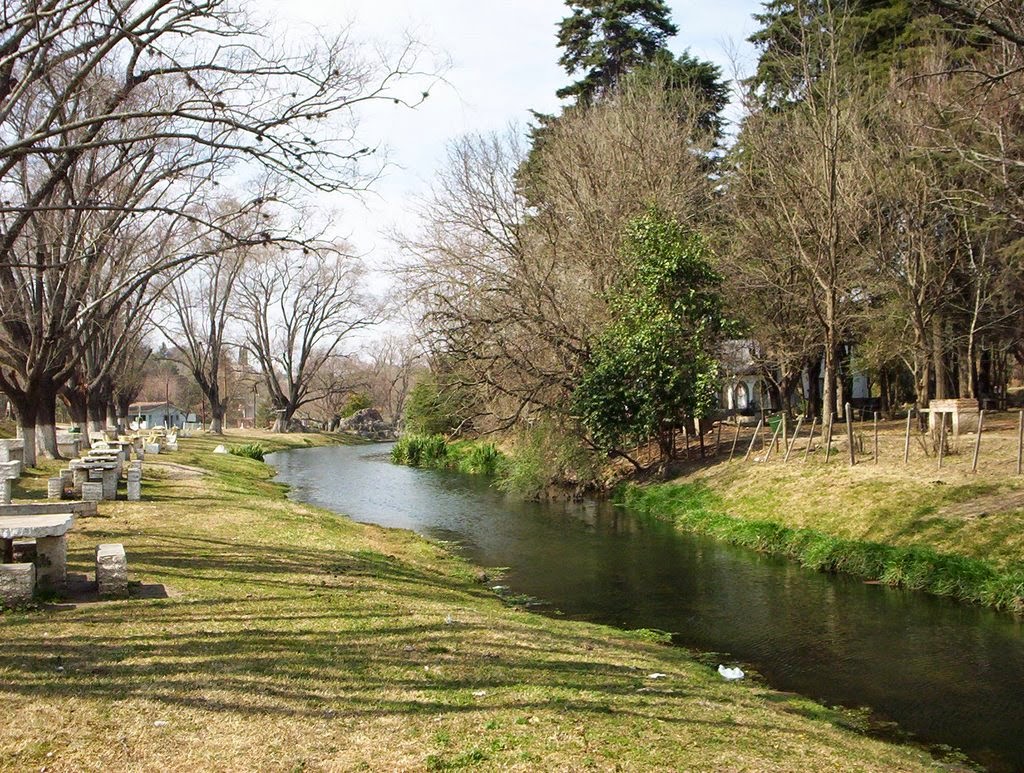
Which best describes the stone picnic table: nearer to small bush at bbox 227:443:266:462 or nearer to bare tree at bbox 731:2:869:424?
bare tree at bbox 731:2:869:424

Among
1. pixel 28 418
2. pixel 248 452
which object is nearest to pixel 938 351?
pixel 28 418

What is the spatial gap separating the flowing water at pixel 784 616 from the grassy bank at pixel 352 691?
1077mm

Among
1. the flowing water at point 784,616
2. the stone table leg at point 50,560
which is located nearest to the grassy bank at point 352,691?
the stone table leg at point 50,560

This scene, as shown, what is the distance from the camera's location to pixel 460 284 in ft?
96.2

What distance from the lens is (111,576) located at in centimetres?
914

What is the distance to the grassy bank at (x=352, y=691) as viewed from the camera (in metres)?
5.68

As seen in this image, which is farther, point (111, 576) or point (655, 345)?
point (655, 345)

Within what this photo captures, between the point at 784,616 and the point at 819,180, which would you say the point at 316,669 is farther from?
the point at 819,180

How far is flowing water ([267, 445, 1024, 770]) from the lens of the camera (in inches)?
372

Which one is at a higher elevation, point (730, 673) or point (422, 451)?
point (422, 451)

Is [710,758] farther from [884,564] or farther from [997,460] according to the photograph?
[997,460]

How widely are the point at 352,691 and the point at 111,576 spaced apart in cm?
379

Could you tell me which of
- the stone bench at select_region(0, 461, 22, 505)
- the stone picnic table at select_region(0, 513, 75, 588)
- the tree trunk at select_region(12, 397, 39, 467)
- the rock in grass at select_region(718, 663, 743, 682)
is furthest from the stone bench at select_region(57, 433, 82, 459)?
the rock in grass at select_region(718, 663, 743, 682)

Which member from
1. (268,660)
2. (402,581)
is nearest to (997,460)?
(402,581)
